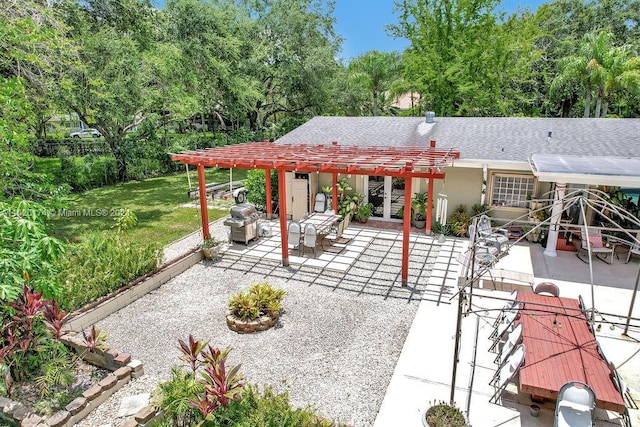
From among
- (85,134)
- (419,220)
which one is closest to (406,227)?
(419,220)

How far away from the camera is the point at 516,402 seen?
18.9ft

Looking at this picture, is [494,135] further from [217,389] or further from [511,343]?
[217,389]

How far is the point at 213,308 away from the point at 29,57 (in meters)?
7.83

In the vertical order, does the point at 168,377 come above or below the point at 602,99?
below

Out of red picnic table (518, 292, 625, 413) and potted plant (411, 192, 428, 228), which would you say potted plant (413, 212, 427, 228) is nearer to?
potted plant (411, 192, 428, 228)

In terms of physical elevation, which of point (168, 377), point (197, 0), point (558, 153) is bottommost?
point (168, 377)

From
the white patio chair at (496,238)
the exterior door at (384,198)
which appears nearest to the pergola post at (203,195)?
the exterior door at (384,198)

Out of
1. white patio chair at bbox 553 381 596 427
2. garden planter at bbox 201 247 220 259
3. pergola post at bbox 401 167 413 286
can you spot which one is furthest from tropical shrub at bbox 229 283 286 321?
white patio chair at bbox 553 381 596 427

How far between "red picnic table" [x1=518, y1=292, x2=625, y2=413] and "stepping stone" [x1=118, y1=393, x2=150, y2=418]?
18.1 feet

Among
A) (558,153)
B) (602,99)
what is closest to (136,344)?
(558,153)

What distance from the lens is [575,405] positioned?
4.77m

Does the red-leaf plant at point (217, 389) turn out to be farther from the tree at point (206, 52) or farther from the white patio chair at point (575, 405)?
the tree at point (206, 52)

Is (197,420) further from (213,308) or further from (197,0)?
(197,0)

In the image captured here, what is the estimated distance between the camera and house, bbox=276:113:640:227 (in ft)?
37.0
